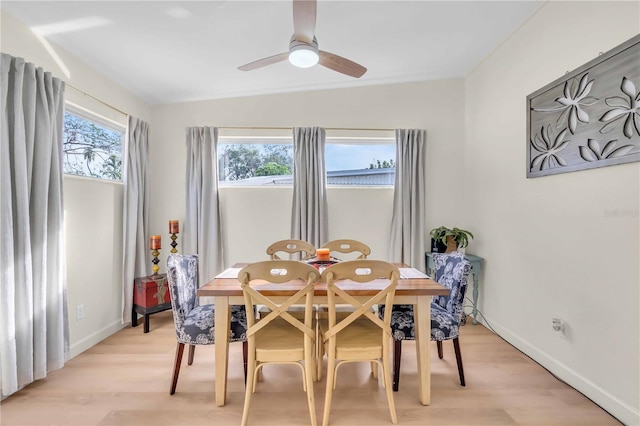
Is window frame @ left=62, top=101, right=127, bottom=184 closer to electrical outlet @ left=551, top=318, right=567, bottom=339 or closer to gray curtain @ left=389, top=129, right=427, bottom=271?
gray curtain @ left=389, top=129, right=427, bottom=271

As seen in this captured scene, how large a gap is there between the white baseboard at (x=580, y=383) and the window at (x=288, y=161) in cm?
208

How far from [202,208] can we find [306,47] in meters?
2.25

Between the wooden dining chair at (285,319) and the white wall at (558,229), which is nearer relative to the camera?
the wooden dining chair at (285,319)

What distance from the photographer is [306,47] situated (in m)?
1.86

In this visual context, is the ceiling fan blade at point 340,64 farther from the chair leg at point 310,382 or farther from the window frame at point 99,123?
the window frame at point 99,123

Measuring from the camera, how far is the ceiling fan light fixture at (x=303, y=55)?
186 centimetres

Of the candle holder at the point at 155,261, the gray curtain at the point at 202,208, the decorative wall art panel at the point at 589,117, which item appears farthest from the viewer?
the gray curtain at the point at 202,208

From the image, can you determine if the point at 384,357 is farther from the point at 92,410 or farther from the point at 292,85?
the point at 292,85

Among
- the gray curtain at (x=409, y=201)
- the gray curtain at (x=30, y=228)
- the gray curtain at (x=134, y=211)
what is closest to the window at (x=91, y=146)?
the gray curtain at (x=134, y=211)

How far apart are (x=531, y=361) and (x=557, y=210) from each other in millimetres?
1273

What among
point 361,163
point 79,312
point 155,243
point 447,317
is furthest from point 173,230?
point 447,317

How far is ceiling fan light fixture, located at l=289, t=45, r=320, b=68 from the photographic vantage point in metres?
1.86

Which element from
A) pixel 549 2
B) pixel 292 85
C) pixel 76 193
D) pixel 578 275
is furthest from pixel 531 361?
pixel 76 193

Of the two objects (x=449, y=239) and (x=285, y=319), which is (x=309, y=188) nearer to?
(x=449, y=239)
